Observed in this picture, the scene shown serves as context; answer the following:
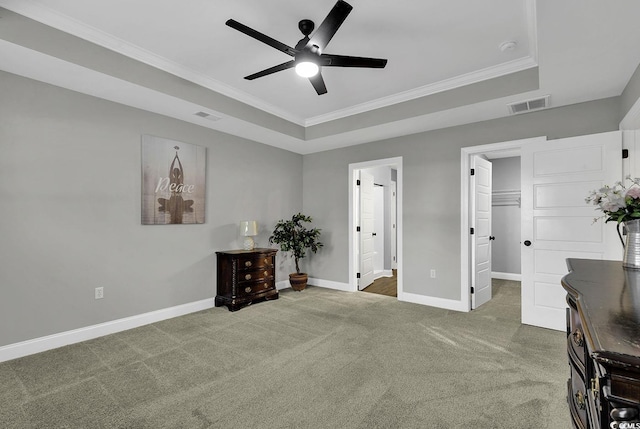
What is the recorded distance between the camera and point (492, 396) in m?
2.09

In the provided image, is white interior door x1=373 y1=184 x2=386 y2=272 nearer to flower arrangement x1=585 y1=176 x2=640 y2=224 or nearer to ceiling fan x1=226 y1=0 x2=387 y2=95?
ceiling fan x1=226 y1=0 x2=387 y2=95

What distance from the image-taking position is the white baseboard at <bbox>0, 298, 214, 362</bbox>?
2684 mm

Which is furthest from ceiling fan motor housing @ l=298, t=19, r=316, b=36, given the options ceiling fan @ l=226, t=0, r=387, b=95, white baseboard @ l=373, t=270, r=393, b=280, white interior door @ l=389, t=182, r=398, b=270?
white interior door @ l=389, t=182, r=398, b=270

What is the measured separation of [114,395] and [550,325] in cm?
413

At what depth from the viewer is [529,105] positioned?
336 cm

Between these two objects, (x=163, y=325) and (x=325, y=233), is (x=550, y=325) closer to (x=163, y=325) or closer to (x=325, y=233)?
(x=325, y=233)

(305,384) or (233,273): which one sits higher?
(233,273)

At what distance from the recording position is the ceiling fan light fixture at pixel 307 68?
244 centimetres

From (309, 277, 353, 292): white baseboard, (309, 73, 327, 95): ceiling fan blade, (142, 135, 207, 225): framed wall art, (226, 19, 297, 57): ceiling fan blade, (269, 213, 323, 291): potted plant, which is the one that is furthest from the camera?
(309, 277, 353, 292): white baseboard

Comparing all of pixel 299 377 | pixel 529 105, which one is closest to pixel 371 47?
pixel 529 105

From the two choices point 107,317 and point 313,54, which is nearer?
point 313,54

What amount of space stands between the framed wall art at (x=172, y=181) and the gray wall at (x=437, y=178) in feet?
7.64

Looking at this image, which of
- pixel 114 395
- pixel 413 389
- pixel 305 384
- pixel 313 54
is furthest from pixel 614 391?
pixel 114 395

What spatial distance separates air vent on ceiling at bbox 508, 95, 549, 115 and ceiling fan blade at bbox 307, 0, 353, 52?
232cm
